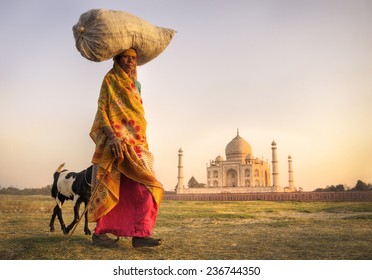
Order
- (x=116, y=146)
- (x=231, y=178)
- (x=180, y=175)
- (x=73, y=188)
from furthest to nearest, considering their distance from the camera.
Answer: (x=231, y=178), (x=180, y=175), (x=73, y=188), (x=116, y=146)

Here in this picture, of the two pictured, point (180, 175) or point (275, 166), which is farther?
point (180, 175)

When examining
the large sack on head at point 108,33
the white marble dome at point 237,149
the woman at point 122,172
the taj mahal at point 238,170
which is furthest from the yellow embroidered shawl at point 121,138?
the white marble dome at point 237,149

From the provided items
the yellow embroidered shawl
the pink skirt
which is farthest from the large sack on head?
the pink skirt

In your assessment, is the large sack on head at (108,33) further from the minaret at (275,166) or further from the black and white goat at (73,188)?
the minaret at (275,166)

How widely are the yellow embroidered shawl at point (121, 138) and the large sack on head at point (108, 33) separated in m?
0.27

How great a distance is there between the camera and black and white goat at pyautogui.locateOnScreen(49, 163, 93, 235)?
397cm

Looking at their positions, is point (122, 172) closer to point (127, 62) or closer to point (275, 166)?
point (127, 62)

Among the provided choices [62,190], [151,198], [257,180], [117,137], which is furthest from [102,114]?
[257,180]

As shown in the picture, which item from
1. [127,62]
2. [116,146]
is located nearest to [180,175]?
[127,62]

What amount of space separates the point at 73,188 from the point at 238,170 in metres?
35.3

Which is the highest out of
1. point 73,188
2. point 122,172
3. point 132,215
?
point 122,172

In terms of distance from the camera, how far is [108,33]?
307 cm

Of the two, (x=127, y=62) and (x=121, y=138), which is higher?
(x=127, y=62)
